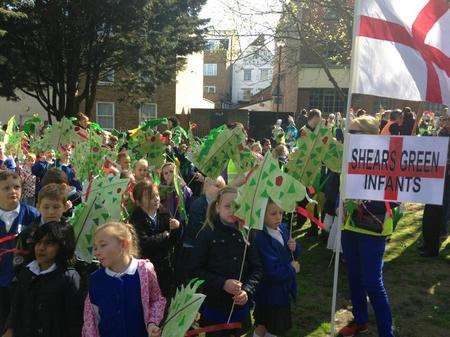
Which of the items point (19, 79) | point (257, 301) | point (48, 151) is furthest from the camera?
point (19, 79)

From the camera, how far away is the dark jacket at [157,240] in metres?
4.14

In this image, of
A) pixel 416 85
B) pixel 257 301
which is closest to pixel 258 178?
pixel 257 301

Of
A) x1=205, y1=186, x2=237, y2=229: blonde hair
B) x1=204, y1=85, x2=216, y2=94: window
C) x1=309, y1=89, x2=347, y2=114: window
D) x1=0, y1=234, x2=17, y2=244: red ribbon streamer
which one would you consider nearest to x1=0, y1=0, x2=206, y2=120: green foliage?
x1=309, y1=89, x2=347, y2=114: window

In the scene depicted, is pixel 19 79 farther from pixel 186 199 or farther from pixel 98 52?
pixel 186 199

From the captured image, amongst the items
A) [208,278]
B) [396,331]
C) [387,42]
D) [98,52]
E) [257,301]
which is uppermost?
[98,52]

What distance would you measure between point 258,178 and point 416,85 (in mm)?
1352

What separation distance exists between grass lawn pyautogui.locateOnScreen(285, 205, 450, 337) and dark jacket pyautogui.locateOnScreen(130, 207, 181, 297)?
1.29m

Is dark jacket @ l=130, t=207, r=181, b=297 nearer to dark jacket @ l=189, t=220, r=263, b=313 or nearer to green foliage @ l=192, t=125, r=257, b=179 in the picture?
dark jacket @ l=189, t=220, r=263, b=313

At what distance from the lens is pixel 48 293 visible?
2893 millimetres

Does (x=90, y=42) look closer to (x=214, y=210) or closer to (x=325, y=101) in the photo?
(x=325, y=101)

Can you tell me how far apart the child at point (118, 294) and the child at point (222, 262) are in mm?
531

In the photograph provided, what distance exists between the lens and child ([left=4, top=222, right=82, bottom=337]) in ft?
9.54

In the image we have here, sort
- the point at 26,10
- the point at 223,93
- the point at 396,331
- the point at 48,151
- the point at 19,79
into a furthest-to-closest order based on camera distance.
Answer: the point at 223,93 → the point at 19,79 → the point at 26,10 → the point at 48,151 → the point at 396,331

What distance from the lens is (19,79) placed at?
67.1ft
